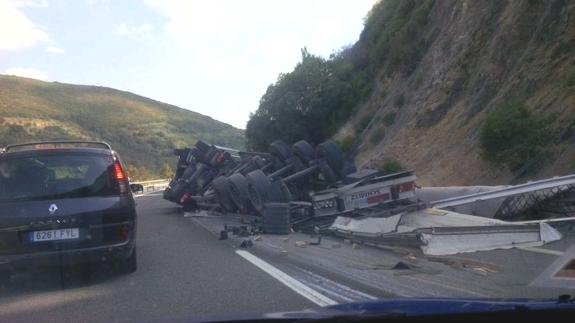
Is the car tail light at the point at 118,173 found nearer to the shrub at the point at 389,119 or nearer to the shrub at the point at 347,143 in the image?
the shrub at the point at 389,119

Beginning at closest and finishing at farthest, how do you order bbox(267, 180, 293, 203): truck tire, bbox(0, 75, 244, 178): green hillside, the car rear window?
the car rear window, bbox(267, 180, 293, 203): truck tire, bbox(0, 75, 244, 178): green hillside

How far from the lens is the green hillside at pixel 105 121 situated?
73.2m

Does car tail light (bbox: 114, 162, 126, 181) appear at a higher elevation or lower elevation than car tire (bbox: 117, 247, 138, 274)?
higher

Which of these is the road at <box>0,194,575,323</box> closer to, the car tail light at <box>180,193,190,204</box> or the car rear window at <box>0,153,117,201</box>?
the car rear window at <box>0,153,117,201</box>

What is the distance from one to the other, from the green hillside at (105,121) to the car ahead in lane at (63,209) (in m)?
55.5

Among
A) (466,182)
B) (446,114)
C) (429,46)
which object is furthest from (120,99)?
(466,182)

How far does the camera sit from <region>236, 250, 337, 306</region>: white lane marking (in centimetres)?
693

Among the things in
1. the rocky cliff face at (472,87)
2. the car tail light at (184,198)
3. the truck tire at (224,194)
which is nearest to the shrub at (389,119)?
the rocky cliff face at (472,87)

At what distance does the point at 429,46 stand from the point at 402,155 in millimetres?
9948

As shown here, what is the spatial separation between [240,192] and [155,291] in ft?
27.1

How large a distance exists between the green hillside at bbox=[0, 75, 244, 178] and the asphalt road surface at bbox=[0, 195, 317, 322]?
5476 centimetres

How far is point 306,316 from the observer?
393 cm

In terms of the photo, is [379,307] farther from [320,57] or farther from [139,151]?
[139,151]

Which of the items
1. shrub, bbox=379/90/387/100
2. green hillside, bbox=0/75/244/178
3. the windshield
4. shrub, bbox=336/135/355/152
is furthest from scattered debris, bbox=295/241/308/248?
green hillside, bbox=0/75/244/178
